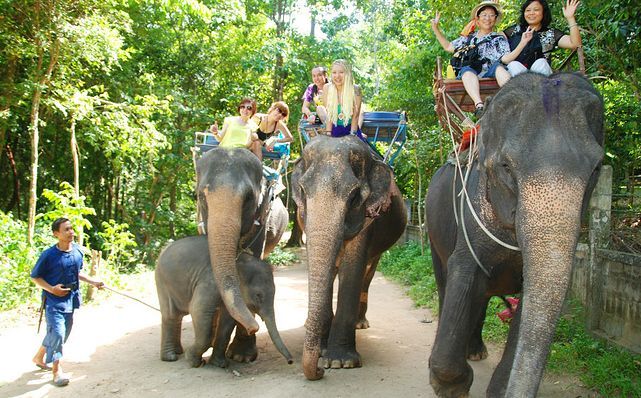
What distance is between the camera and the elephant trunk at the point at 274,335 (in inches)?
197

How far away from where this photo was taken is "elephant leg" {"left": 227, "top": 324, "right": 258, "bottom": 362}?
575 cm

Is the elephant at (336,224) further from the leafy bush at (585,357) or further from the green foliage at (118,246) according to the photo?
the green foliage at (118,246)

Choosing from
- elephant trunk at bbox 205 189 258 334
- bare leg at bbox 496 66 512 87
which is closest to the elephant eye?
elephant trunk at bbox 205 189 258 334

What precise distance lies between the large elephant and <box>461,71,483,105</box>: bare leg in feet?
7.78

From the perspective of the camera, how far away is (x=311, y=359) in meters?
4.48

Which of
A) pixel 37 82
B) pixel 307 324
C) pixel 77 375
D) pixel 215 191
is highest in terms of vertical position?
pixel 37 82

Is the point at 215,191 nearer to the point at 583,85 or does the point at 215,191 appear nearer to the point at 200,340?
the point at 200,340

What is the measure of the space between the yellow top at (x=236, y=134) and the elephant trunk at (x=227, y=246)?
3.77 feet

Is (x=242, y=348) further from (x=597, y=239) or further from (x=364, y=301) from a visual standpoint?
(x=597, y=239)

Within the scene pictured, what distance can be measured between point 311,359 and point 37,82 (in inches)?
301

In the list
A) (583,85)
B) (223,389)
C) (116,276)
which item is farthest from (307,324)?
(116,276)

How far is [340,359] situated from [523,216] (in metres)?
2.99

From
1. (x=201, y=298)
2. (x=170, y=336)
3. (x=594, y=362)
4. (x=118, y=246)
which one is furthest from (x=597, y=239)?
(x=118, y=246)

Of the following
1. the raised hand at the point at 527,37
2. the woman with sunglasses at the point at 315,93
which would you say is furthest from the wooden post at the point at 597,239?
the woman with sunglasses at the point at 315,93
